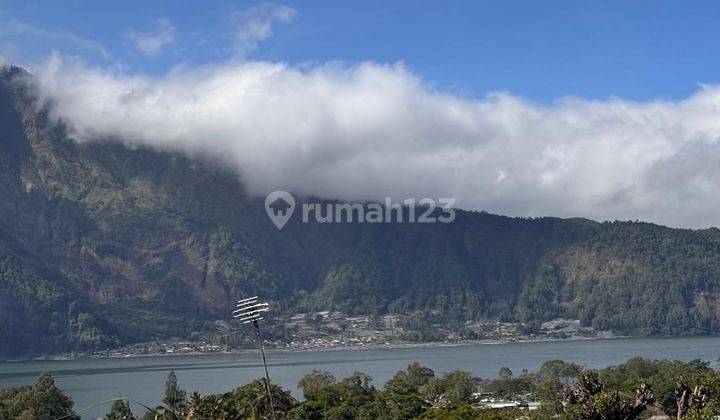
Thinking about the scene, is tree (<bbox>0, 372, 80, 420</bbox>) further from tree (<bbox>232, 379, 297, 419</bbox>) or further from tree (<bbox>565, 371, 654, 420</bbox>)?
tree (<bbox>565, 371, 654, 420</bbox>)

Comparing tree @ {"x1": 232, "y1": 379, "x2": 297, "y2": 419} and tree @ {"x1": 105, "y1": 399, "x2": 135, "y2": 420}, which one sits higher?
tree @ {"x1": 232, "y1": 379, "x2": 297, "y2": 419}

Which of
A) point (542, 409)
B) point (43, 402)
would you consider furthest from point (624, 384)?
point (43, 402)

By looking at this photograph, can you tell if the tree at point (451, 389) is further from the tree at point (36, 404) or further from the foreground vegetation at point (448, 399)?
the tree at point (36, 404)

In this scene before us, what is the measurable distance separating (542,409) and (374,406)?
20.6 meters

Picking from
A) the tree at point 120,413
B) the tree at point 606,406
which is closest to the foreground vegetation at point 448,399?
the tree at point 606,406

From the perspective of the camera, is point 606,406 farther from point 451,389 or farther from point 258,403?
point 451,389

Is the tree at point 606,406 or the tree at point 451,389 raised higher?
the tree at point 606,406

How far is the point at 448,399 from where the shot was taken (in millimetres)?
141750

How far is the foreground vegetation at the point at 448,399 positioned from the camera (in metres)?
66.9

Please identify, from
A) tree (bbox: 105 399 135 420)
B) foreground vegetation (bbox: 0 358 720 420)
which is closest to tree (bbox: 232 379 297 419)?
foreground vegetation (bbox: 0 358 720 420)

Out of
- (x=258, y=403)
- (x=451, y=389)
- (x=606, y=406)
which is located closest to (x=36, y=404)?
(x=258, y=403)

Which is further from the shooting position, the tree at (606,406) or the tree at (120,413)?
the tree at (120,413)

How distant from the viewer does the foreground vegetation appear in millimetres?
66938

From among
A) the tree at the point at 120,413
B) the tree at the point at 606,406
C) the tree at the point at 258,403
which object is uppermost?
the tree at the point at 606,406
